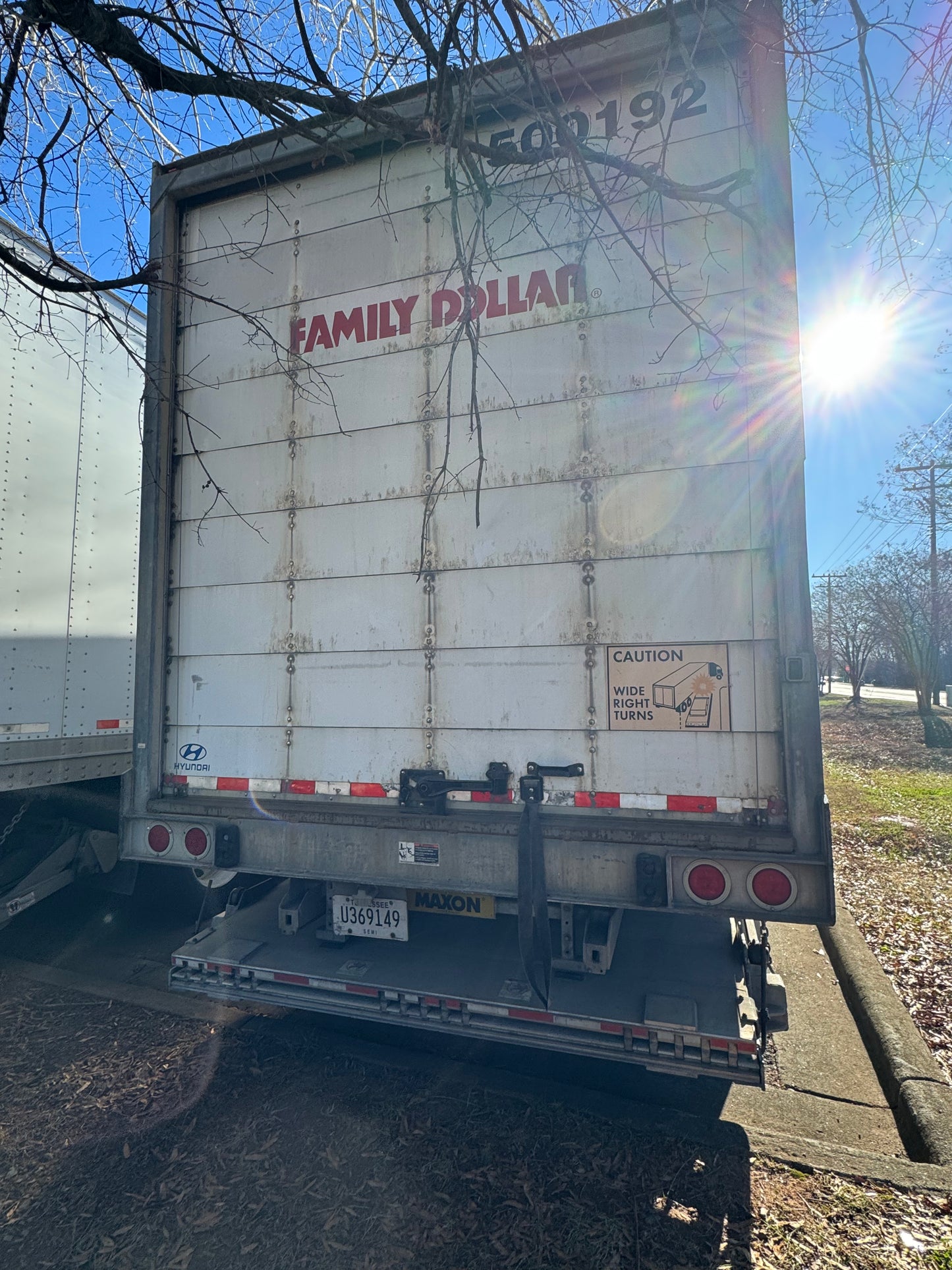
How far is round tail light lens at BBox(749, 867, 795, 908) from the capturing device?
2.72 m

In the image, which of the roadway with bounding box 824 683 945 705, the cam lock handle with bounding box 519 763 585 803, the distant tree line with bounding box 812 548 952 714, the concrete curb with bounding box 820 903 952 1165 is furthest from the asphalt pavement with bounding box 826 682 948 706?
the cam lock handle with bounding box 519 763 585 803

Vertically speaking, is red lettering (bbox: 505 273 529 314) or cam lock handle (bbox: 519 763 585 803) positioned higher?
red lettering (bbox: 505 273 529 314)

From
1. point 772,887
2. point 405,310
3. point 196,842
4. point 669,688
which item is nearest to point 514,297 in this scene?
point 405,310

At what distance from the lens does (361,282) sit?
359 cm

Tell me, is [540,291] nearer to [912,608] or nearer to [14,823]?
[14,823]

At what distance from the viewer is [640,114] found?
3104mm

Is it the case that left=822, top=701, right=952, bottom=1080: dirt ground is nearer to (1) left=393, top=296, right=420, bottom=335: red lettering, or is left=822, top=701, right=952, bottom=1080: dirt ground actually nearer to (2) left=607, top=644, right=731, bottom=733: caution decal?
(2) left=607, top=644, right=731, bottom=733: caution decal

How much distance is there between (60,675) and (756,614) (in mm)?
4611

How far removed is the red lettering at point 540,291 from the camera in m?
3.21

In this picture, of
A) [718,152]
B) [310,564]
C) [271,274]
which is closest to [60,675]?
[310,564]

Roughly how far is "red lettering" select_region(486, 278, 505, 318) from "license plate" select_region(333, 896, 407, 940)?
2.84 meters

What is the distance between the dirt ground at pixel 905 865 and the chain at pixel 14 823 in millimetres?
5874

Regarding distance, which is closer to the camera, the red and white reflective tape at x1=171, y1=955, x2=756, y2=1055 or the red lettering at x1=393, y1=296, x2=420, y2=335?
the red and white reflective tape at x1=171, y1=955, x2=756, y2=1055

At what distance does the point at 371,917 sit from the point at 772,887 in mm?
1919
